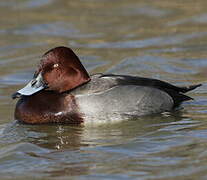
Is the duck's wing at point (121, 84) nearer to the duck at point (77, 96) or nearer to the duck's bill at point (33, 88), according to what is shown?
the duck at point (77, 96)

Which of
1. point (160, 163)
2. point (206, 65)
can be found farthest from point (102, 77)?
point (206, 65)

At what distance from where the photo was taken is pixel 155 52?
1087cm

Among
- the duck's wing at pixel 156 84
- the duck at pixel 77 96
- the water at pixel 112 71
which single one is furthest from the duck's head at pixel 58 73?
the water at pixel 112 71

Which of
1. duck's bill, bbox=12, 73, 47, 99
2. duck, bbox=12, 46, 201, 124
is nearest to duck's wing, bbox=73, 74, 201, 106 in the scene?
duck, bbox=12, 46, 201, 124

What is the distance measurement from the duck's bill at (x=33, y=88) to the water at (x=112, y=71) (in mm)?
351

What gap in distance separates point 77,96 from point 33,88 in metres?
0.51

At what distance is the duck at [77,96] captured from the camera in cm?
754

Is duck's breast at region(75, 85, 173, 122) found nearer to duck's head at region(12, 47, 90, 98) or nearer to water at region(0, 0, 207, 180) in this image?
water at region(0, 0, 207, 180)

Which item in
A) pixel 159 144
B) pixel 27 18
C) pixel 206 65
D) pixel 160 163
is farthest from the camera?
pixel 27 18

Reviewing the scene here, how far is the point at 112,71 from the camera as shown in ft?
33.5

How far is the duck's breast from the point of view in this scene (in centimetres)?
752

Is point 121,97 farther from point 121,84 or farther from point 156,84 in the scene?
point 156,84

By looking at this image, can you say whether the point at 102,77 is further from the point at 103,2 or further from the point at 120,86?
the point at 103,2

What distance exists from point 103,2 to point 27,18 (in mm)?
1546
